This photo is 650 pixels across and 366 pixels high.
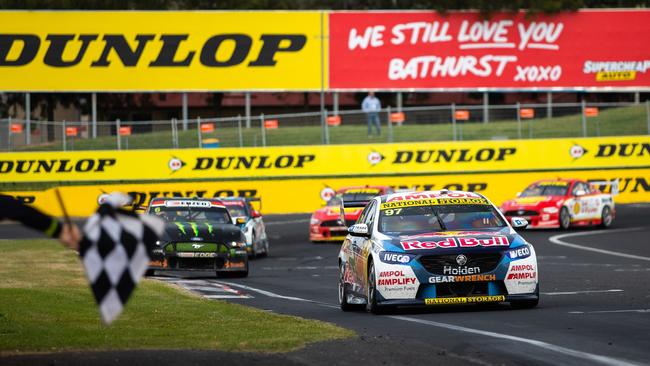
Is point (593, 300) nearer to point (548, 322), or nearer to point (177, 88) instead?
point (548, 322)

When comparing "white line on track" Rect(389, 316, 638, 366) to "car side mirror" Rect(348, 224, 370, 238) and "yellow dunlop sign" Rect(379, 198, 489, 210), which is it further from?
"yellow dunlop sign" Rect(379, 198, 489, 210)

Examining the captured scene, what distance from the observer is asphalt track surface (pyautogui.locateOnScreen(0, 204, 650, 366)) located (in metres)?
10.1

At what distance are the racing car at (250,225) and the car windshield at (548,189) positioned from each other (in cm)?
868

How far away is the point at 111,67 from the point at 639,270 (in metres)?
32.9

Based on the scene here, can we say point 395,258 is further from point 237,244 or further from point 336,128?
point 336,128

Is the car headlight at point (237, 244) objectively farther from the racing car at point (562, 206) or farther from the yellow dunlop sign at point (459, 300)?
the racing car at point (562, 206)

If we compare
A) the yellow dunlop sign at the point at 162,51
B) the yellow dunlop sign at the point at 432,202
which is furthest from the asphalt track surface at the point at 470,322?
the yellow dunlop sign at the point at 162,51

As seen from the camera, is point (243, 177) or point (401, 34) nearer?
point (243, 177)

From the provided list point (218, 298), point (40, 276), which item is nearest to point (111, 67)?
point (40, 276)

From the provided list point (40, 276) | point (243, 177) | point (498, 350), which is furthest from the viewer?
point (243, 177)

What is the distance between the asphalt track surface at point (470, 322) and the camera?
10094 millimetres

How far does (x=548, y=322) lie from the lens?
43.3 ft

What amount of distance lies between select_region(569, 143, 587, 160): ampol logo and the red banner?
9144 millimetres

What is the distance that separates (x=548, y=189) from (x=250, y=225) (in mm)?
10043
